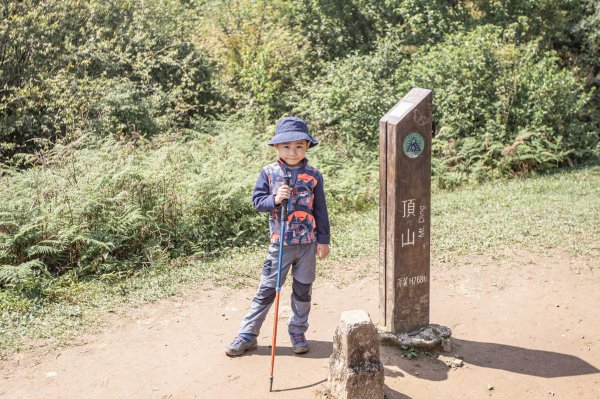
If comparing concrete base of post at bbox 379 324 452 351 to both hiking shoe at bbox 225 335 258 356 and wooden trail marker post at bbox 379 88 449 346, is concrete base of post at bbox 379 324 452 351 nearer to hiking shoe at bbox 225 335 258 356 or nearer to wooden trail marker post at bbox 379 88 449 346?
wooden trail marker post at bbox 379 88 449 346

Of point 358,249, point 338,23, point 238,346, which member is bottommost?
point 238,346

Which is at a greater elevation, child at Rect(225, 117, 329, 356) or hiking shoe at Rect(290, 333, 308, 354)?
child at Rect(225, 117, 329, 356)

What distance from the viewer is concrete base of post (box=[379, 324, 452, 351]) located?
508 cm

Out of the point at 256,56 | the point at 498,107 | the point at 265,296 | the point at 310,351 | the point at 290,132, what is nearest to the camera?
the point at 290,132

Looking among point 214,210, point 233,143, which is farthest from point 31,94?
point 214,210

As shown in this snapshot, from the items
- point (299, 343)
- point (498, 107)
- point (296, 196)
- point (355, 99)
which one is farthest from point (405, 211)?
point (498, 107)

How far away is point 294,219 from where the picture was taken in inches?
194

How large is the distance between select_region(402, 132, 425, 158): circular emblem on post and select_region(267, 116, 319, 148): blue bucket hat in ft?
2.27

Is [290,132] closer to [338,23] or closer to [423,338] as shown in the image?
[423,338]

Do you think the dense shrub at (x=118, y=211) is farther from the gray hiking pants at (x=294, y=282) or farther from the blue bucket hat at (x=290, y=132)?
the blue bucket hat at (x=290, y=132)

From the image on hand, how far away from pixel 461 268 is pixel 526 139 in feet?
22.2

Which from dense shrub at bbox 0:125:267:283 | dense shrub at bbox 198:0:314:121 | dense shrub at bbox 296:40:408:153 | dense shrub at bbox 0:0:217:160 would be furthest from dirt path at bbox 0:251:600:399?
dense shrub at bbox 198:0:314:121

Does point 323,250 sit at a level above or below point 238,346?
above

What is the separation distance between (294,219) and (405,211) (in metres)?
0.87
